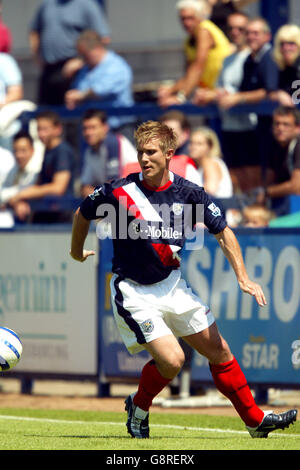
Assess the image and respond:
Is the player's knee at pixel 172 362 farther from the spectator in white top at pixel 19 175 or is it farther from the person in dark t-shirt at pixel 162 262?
the spectator in white top at pixel 19 175


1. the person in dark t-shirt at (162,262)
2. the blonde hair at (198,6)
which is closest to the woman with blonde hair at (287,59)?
the blonde hair at (198,6)

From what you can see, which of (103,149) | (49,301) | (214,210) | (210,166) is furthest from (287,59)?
(214,210)

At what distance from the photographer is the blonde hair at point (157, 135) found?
7.26 m

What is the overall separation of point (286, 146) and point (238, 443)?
15.4ft

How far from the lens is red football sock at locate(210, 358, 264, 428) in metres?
7.40

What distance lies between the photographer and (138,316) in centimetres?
732

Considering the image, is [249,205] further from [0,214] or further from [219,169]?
[0,214]

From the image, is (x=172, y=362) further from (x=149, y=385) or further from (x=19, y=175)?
(x=19, y=175)

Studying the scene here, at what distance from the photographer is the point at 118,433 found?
807cm

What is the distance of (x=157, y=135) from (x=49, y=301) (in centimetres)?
494

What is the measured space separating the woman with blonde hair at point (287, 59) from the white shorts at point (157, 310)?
4538 mm

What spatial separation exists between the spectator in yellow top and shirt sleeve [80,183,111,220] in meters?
5.30

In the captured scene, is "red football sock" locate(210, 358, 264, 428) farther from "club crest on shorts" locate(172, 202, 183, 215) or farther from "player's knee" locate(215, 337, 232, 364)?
"club crest on shorts" locate(172, 202, 183, 215)

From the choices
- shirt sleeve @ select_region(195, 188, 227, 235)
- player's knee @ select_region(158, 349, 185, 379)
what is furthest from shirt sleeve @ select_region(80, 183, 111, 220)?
player's knee @ select_region(158, 349, 185, 379)
